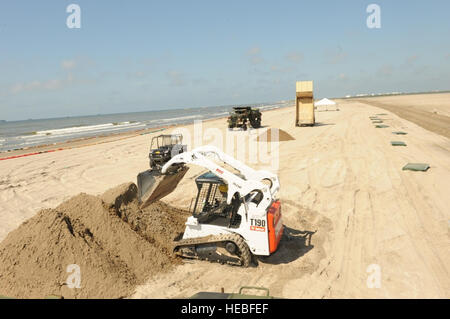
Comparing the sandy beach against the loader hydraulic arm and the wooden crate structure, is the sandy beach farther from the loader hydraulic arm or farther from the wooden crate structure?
the wooden crate structure

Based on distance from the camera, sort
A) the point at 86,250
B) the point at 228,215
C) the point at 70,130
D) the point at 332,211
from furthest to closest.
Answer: the point at 70,130
the point at 332,211
the point at 228,215
the point at 86,250

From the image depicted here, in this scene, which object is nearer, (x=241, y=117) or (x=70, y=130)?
(x=241, y=117)

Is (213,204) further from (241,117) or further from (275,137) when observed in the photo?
(241,117)

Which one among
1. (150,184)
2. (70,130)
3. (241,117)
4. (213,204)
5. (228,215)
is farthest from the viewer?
(70,130)

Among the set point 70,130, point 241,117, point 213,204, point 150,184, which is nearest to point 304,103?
point 241,117

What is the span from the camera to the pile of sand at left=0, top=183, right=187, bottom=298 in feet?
18.5

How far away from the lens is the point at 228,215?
7.05m

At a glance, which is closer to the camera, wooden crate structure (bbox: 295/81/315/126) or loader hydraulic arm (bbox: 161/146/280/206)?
loader hydraulic arm (bbox: 161/146/280/206)

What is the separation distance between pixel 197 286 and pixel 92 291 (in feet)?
6.37

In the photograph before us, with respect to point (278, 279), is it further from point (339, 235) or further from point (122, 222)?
point (122, 222)

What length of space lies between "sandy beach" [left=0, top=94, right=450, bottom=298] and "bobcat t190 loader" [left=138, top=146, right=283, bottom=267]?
0.36 meters

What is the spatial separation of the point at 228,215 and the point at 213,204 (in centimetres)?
44

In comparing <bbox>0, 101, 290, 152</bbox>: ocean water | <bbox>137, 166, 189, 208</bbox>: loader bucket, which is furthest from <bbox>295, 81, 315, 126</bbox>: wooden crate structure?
<bbox>0, 101, 290, 152</bbox>: ocean water

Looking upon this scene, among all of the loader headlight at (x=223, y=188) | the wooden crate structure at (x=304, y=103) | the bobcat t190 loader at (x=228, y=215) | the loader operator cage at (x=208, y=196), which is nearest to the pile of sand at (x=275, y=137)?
the wooden crate structure at (x=304, y=103)
